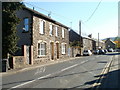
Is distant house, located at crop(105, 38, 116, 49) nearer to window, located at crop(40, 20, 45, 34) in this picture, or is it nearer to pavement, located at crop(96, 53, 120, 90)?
window, located at crop(40, 20, 45, 34)

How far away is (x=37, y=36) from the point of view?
23.1 m

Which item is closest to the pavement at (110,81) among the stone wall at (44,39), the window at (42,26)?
the stone wall at (44,39)

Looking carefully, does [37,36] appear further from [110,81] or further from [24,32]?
[110,81]

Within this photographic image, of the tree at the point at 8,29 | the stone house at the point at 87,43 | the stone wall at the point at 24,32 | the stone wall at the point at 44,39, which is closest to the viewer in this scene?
the tree at the point at 8,29

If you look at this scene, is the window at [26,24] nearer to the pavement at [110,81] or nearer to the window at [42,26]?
the window at [42,26]

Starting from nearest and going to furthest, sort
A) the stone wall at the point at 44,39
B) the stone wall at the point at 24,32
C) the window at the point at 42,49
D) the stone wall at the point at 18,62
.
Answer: the stone wall at the point at 18,62 → the stone wall at the point at 24,32 → the stone wall at the point at 44,39 → the window at the point at 42,49

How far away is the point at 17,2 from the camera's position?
1608 centimetres

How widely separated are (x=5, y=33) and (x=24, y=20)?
8.00 m

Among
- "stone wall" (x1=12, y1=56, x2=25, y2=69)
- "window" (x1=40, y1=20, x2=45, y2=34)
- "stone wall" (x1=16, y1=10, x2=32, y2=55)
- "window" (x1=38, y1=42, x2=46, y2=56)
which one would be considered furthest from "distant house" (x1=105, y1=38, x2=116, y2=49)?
"stone wall" (x1=12, y1=56, x2=25, y2=69)

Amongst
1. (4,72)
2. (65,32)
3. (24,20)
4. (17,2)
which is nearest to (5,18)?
(17,2)

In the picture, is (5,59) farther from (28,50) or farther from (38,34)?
(38,34)

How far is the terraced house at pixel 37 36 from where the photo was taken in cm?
2198

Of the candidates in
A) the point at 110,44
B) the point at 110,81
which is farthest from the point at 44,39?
the point at 110,44

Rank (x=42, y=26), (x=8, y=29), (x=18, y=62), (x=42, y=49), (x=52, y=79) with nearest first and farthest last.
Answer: (x=52, y=79)
(x=8, y=29)
(x=18, y=62)
(x=42, y=49)
(x=42, y=26)
